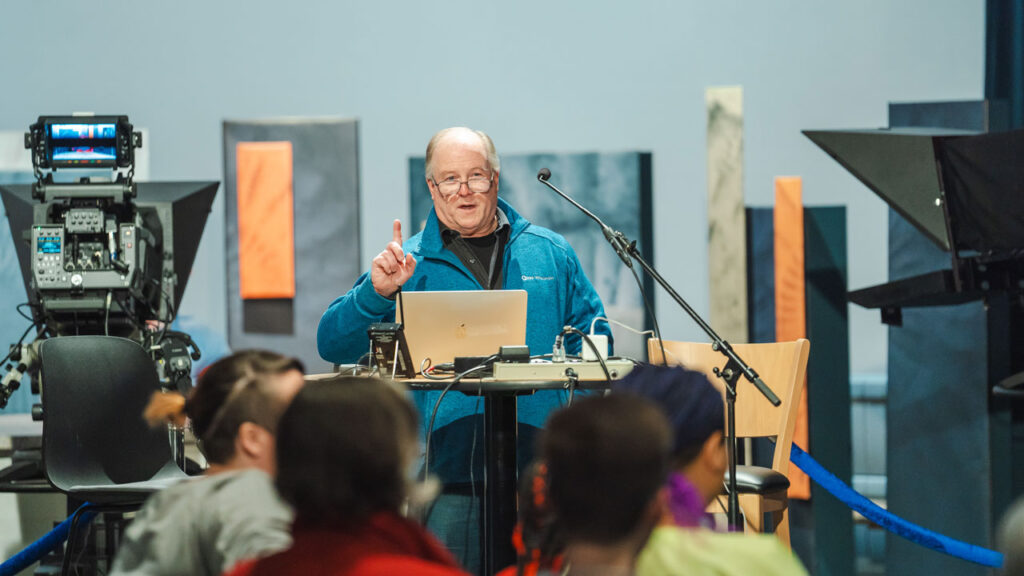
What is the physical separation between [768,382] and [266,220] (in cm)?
275

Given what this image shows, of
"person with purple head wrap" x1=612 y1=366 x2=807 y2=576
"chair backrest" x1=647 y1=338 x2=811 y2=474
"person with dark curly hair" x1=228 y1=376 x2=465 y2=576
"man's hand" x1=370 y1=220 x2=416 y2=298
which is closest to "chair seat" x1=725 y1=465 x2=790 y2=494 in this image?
"chair backrest" x1=647 y1=338 x2=811 y2=474

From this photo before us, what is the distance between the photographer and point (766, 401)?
3170 mm

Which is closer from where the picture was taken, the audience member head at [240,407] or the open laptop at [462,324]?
the audience member head at [240,407]

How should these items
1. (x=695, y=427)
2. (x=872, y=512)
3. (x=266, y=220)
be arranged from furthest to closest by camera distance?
(x=266, y=220), (x=872, y=512), (x=695, y=427)

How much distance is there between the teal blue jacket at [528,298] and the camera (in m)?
2.84

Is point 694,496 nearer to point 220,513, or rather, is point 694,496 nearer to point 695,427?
point 695,427

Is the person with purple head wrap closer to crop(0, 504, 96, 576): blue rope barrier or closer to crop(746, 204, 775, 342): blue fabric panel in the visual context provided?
crop(0, 504, 96, 576): blue rope barrier

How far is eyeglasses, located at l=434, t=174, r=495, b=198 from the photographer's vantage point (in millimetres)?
3059

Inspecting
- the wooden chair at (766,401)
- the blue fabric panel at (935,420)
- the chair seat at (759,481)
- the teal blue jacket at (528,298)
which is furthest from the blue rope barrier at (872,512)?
the blue fabric panel at (935,420)

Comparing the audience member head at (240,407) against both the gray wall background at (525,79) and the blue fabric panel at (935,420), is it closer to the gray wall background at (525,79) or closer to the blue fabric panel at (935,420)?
the blue fabric panel at (935,420)

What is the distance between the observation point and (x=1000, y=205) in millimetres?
3320

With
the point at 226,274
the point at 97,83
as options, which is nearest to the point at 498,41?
the point at 226,274

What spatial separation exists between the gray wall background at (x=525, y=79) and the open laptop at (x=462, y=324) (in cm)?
250

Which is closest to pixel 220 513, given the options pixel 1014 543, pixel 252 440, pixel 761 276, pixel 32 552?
pixel 252 440
